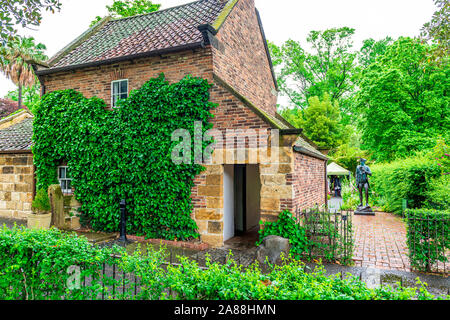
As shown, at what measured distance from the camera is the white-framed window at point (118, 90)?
30.6 feet

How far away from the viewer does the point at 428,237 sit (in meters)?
5.92

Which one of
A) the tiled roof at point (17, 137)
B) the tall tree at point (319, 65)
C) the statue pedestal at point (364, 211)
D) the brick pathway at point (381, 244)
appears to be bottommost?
the brick pathway at point (381, 244)

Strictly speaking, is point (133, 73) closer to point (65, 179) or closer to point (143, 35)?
point (143, 35)

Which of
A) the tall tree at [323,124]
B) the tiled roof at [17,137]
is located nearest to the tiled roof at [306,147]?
the tiled roof at [17,137]

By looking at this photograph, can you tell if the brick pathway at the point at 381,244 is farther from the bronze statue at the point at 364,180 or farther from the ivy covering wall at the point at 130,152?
the ivy covering wall at the point at 130,152

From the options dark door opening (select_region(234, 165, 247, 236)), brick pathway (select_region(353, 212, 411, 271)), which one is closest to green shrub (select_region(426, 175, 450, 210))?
brick pathway (select_region(353, 212, 411, 271))

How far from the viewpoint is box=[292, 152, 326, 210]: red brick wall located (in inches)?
310

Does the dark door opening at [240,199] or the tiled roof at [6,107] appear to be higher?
the tiled roof at [6,107]

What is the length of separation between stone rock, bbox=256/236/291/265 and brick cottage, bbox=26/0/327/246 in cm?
108

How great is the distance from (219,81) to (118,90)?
375cm

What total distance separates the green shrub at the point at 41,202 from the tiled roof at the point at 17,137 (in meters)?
2.51

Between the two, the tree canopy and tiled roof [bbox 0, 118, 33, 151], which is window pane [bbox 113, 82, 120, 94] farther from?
the tree canopy
